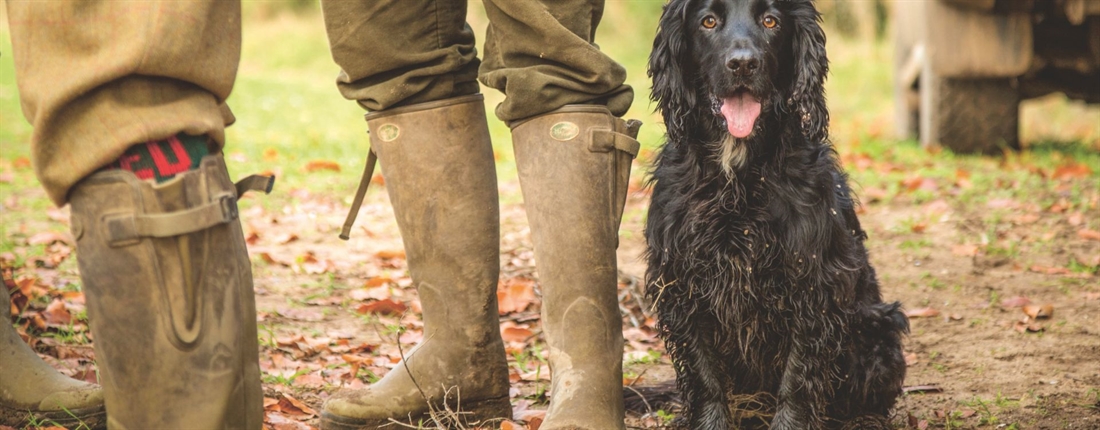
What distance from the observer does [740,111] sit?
7.89 ft

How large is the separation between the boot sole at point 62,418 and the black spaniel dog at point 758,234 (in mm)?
1350

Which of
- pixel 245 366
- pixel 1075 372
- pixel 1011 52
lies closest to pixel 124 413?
pixel 245 366

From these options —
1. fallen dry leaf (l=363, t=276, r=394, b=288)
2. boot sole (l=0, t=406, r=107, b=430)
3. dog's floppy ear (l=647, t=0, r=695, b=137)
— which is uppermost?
dog's floppy ear (l=647, t=0, r=695, b=137)

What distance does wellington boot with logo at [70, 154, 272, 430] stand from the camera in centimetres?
157

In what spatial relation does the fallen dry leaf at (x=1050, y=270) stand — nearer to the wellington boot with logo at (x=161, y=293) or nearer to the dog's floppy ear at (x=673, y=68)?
the dog's floppy ear at (x=673, y=68)

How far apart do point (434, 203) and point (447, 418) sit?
498 mm

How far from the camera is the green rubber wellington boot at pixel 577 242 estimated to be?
214 cm

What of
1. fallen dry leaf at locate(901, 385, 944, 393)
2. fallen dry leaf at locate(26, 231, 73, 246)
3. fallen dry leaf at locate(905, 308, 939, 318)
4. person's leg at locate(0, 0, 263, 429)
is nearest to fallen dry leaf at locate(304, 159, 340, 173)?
fallen dry leaf at locate(26, 231, 73, 246)

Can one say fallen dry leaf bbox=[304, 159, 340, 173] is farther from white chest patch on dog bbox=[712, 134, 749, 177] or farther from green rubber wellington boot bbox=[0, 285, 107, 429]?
white chest patch on dog bbox=[712, 134, 749, 177]

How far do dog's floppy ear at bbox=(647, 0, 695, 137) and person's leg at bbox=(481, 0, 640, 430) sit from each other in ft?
1.10

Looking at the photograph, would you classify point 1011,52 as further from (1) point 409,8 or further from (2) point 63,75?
(2) point 63,75

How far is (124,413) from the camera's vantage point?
5.32 ft

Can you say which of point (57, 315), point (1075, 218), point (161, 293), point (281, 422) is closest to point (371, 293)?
point (57, 315)

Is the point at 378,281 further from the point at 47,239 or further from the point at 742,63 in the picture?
the point at 742,63
